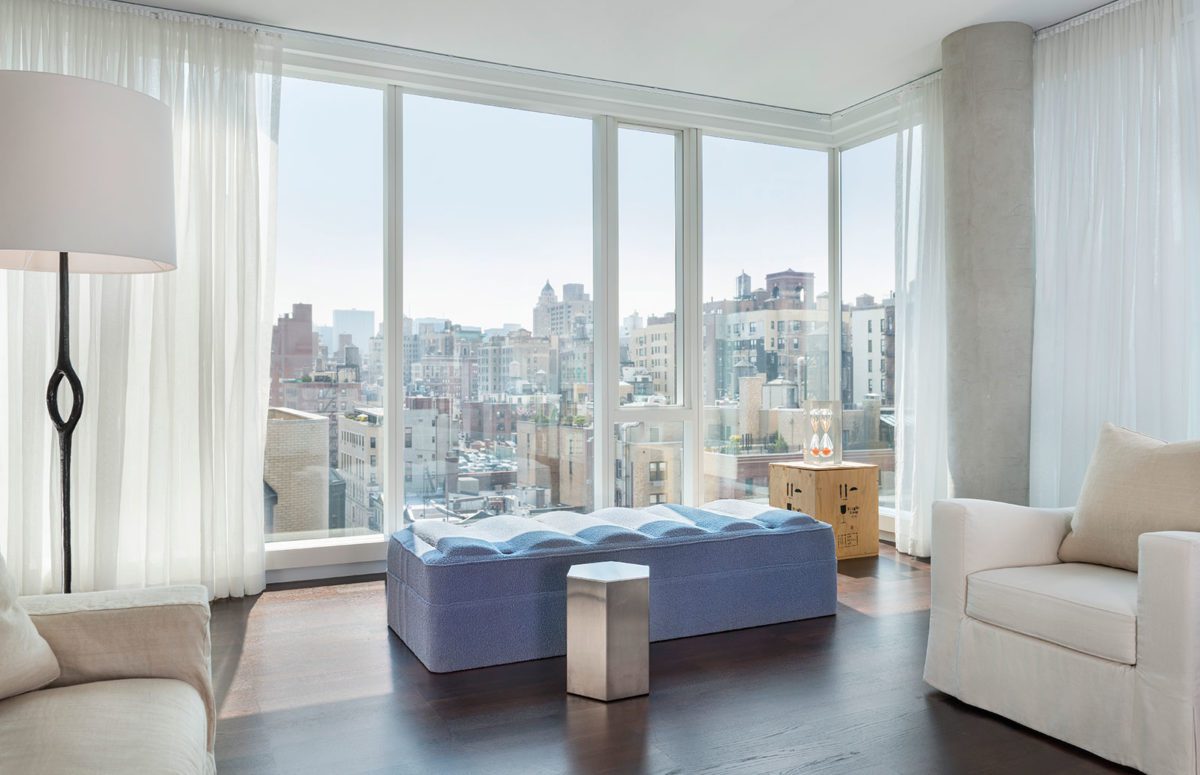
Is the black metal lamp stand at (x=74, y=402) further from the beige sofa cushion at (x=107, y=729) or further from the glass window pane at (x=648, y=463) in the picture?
the glass window pane at (x=648, y=463)

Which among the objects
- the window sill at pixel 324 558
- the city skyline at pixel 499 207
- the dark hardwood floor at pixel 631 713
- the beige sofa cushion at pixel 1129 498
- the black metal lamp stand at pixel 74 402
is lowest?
the dark hardwood floor at pixel 631 713

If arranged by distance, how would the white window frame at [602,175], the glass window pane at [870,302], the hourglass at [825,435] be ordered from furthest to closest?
the glass window pane at [870,302]
the hourglass at [825,435]
the white window frame at [602,175]

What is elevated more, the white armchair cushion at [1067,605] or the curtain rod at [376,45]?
the curtain rod at [376,45]

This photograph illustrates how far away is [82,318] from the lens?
148 inches

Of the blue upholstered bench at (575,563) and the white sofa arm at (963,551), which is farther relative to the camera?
the blue upholstered bench at (575,563)

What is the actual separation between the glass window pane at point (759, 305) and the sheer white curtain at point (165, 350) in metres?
2.71

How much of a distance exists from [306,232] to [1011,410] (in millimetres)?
3613

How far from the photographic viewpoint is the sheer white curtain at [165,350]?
3.66m

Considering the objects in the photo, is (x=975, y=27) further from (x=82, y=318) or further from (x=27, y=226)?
(x=82, y=318)

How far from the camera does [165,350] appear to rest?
387cm

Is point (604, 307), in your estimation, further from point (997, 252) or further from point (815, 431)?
point (997, 252)

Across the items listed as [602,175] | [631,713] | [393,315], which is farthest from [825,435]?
[631,713]

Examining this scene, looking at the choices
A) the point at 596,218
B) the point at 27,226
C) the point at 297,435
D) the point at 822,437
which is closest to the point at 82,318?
the point at 297,435

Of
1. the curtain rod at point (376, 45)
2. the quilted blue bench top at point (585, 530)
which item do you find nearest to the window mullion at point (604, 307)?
the curtain rod at point (376, 45)
